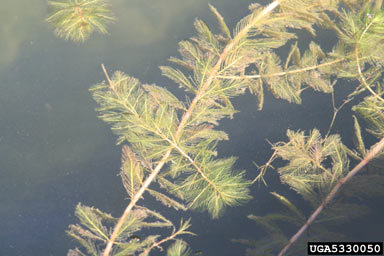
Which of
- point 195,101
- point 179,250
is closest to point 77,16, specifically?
point 195,101

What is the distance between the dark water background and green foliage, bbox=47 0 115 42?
4.57 ft

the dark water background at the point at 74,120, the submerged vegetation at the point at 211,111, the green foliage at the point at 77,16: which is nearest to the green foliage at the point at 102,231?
the submerged vegetation at the point at 211,111

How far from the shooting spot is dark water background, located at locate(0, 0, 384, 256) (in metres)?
2.91

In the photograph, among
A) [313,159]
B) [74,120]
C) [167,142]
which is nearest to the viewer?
[167,142]

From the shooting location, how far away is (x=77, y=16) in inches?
58.0

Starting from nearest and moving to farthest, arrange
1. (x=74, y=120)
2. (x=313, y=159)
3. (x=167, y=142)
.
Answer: (x=167, y=142) → (x=313, y=159) → (x=74, y=120)

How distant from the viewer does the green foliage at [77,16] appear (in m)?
1.44

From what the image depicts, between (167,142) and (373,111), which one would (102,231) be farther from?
(373,111)

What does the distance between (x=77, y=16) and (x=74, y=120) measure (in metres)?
1.76

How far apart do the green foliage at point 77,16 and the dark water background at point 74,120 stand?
1394 mm

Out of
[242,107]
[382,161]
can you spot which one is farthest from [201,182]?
[242,107]

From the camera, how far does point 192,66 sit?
1536 millimetres

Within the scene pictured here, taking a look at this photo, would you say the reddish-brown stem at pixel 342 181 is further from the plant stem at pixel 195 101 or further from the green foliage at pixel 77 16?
the green foliage at pixel 77 16

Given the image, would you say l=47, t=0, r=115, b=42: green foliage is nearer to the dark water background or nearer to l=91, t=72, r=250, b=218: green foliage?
l=91, t=72, r=250, b=218: green foliage
